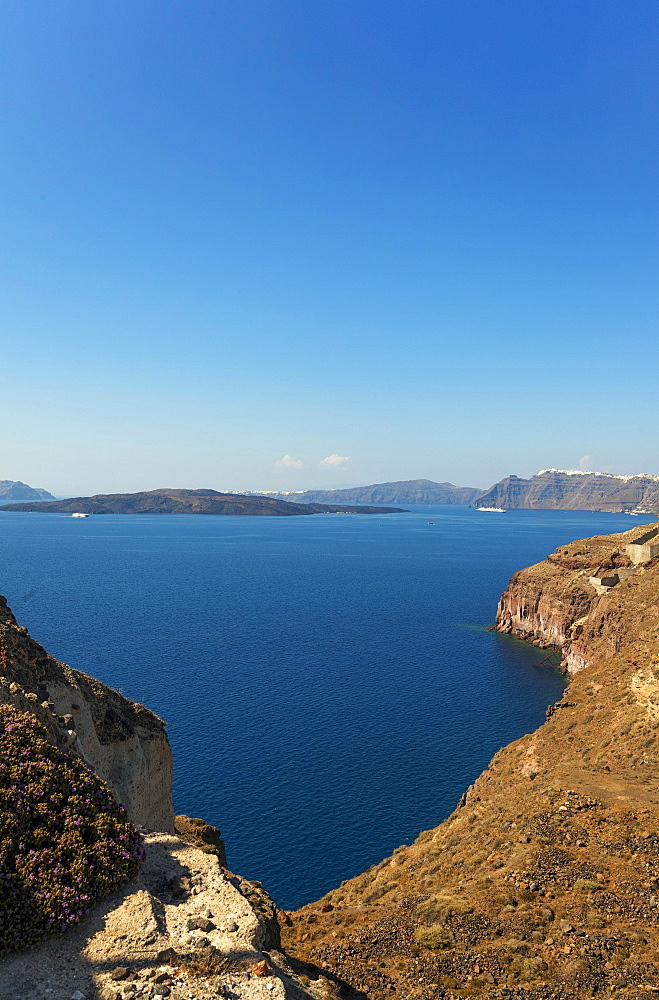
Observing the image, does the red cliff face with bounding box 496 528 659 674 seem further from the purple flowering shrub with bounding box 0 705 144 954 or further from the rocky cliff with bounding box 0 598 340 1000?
the purple flowering shrub with bounding box 0 705 144 954

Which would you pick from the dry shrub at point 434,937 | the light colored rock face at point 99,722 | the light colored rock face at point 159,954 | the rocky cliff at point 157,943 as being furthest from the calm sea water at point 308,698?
the light colored rock face at point 159,954

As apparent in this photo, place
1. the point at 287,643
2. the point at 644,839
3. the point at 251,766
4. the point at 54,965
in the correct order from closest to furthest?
1. the point at 54,965
2. the point at 644,839
3. the point at 251,766
4. the point at 287,643

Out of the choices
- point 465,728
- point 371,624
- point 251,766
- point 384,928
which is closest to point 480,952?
point 384,928

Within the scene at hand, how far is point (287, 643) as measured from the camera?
118 metres

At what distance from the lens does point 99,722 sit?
33875mm

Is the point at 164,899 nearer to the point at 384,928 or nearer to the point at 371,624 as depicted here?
the point at 384,928

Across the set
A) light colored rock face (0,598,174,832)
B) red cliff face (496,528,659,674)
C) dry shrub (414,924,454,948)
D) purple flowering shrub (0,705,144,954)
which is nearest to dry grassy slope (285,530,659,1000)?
dry shrub (414,924,454,948)

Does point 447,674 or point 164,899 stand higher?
point 164,899

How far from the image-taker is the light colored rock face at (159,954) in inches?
540

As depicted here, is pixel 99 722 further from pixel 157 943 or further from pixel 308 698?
pixel 308 698

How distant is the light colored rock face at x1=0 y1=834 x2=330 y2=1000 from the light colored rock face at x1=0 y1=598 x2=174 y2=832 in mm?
7987

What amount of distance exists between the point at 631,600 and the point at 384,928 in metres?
77.1

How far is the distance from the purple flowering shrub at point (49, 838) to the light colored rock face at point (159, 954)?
61 centimetres

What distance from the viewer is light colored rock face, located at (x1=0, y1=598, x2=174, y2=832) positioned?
2611cm
